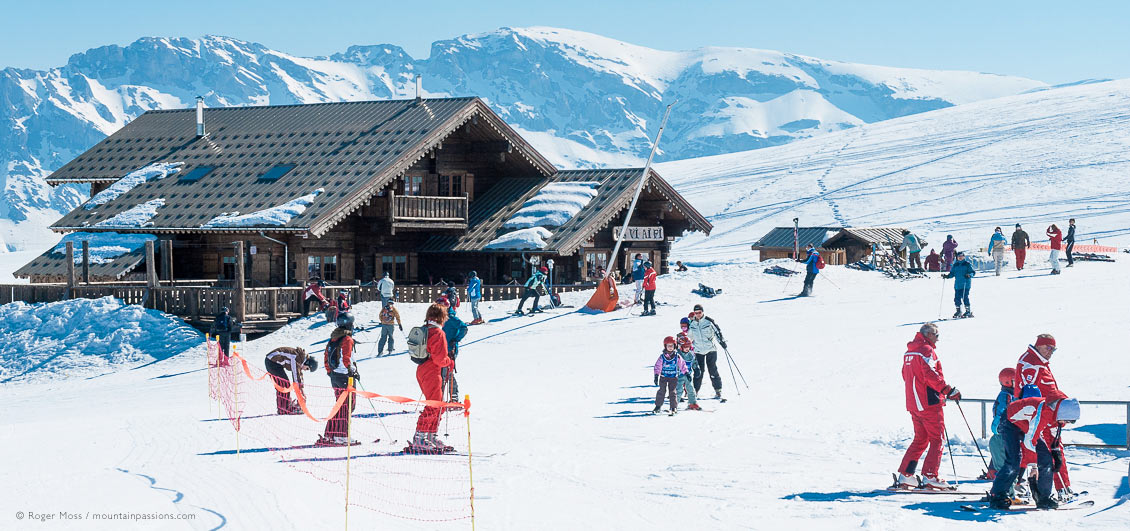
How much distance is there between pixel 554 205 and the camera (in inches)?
1489

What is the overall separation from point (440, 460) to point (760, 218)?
7511cm

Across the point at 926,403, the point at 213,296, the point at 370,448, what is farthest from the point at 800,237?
the point at 926,403

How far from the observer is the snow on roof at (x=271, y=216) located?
33094 millimetres

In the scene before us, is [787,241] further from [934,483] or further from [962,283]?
[934,483]

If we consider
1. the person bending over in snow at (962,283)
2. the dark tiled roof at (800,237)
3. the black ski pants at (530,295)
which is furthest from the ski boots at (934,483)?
the dark tiled roof at (800,237)

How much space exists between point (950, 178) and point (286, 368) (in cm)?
8191

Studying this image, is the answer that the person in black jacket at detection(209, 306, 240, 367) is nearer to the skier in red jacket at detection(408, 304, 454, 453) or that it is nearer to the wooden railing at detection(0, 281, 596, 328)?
the wooden railing at detection(0, 281, 596, 328)

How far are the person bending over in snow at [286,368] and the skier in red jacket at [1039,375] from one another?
8792 millimetres

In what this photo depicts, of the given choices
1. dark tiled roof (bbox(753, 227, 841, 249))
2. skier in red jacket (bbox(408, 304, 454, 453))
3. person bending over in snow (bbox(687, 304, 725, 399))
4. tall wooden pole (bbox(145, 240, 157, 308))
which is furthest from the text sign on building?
skier in red jacket (bbox(408, 304, 454, 453))

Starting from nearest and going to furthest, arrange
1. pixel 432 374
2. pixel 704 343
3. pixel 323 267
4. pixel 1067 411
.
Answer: pixel 1067 411 → pixel 432 374 → pixel 704 343 → pixel 323 267

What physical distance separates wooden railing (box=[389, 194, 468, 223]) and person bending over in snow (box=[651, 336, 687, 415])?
20.2 meters

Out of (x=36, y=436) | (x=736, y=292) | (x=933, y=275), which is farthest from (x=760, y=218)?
(x=36, y=436)

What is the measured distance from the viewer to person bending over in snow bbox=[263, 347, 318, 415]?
51.3 ft

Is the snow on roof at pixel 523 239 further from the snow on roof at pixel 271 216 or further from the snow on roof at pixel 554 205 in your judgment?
the snow on roof at pixel 271 216
